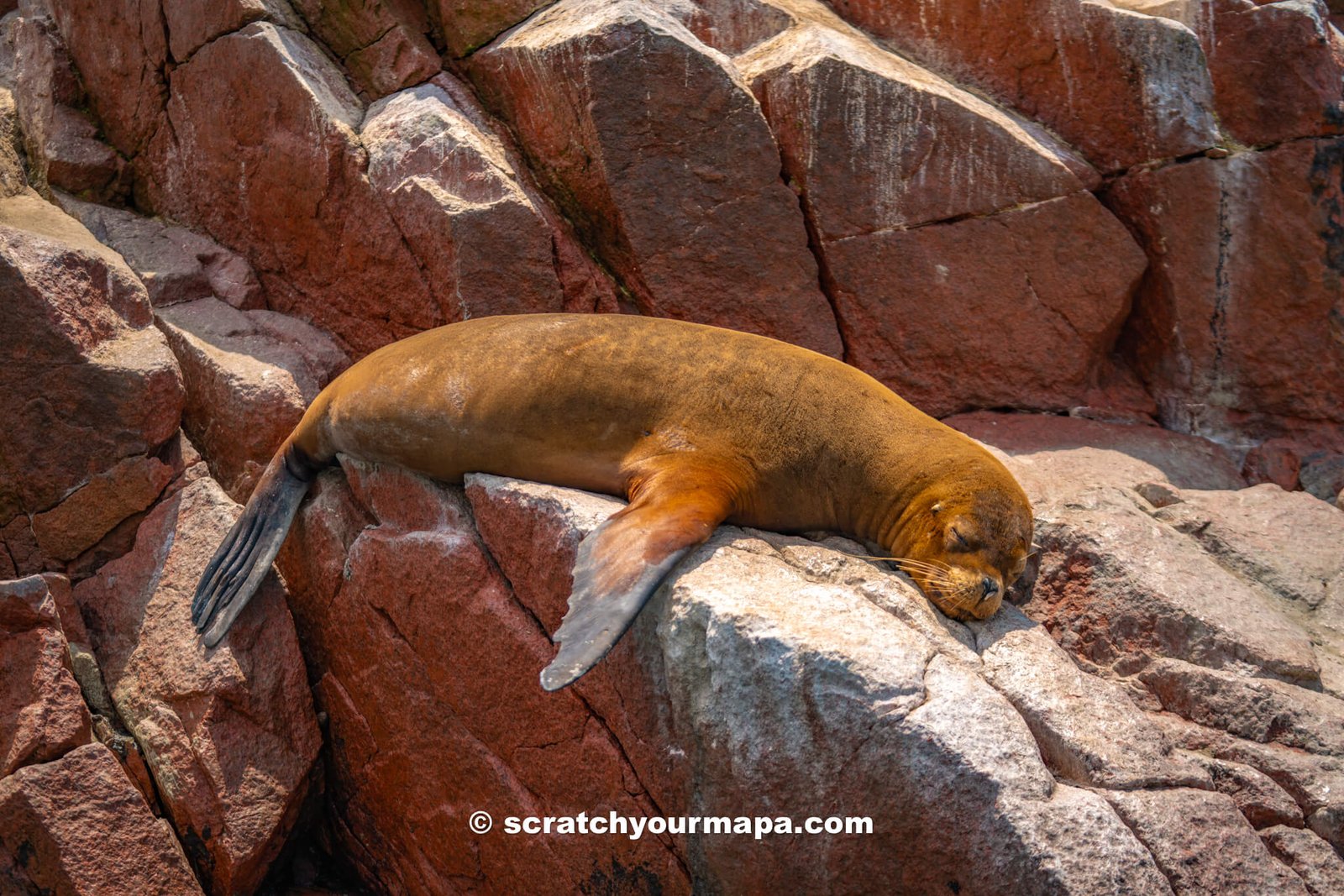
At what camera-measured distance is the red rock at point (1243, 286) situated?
19.7ft

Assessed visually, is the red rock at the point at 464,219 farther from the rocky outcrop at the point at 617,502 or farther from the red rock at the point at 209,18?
the red rock at the point at 209,18

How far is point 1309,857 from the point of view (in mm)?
3334

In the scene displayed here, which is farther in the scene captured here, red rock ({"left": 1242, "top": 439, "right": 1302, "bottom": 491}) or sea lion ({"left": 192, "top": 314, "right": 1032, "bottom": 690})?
red rock ({"left": 1242, "top": 439, "right": 1302, "bottom": 491})

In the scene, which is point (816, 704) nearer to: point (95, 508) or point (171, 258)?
point (95, 508)

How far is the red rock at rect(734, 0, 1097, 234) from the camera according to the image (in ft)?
19.6

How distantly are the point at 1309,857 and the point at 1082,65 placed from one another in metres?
4.37

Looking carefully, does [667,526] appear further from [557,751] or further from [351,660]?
[351,660]

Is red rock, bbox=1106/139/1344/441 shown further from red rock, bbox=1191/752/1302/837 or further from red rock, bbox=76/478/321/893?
red rock, bbox=76/478/321/893

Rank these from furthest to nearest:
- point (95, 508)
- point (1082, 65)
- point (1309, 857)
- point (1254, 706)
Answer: point (1082, 65), point (95, 508), point (1254, 706), point (1309, 857)

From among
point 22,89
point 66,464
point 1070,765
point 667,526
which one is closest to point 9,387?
point 66,464

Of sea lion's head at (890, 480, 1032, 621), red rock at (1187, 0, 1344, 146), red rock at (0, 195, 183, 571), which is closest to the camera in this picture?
sea lion's head at (890, 480, 1032, 621)

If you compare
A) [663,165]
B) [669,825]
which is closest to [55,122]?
[663,165]

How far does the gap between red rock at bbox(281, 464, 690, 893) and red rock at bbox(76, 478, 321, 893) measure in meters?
0.21

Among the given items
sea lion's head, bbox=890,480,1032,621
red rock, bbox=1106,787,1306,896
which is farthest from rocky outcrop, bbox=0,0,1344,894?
sea lion's head, bbox=890,480,1032,621
